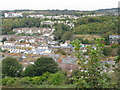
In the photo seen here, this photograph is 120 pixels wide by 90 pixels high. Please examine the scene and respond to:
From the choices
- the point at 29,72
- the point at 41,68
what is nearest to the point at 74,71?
the point at 41,68

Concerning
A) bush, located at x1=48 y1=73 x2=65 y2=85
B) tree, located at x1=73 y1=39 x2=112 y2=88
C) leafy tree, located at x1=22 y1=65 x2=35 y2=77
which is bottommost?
leafy tree, located at x1=22 y1=65 x2=35 y2=77

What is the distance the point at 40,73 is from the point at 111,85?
3979mm

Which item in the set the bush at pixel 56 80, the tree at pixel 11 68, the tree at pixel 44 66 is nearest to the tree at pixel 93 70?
the bush at pixel 56 80

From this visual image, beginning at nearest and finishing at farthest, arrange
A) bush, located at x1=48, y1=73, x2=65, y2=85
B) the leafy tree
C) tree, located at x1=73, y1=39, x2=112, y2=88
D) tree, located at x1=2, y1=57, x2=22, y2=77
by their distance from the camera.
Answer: tree, located at x1=73, y1=39, x2=112, y2=88, bush, located at x1=48, y1=73, x2=65, y2=85, the leafy tree, tree, located at x1=2, y1=57, x2=22, y2=77

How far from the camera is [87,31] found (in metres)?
15.3

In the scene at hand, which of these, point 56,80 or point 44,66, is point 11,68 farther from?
point 56,80

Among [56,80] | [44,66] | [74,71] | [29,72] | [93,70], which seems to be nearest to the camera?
[93,70]

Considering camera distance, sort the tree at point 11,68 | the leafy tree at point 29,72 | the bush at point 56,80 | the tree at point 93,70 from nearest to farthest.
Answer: the tree at point 93,70 → the bush at point 56,80 → the leafy tree at point 29,72 → the tree at point 11,68

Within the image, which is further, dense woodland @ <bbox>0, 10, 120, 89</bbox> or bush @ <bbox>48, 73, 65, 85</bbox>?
bush @ <bbox>48, 73, 65, 85</bbox>

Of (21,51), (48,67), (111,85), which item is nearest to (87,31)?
(21,51)

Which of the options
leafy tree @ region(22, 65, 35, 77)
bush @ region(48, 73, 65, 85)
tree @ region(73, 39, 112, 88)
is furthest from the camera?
leafy tree @ region(22, 65, 35, 77)

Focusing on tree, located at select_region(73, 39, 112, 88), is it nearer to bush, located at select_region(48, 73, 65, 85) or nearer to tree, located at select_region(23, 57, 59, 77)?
bush, located at select_region(48, 73, 65, 85)

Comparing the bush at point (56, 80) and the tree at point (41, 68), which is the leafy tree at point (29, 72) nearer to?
the tree at point (41, 68)

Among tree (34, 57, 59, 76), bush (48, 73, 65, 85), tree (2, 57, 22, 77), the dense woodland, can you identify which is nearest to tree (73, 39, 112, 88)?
the dense woodland
